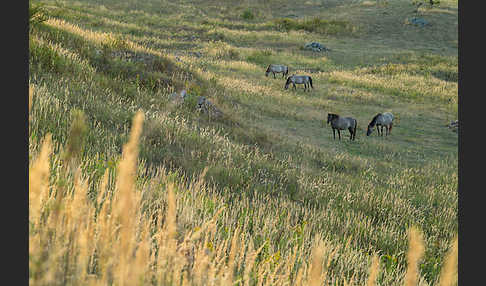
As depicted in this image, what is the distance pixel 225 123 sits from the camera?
1259 cm

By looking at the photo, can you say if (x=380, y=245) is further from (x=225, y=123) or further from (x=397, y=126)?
(x=397, y=126)

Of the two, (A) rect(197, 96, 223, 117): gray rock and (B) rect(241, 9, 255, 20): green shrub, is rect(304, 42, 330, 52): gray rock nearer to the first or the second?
(B) rect(241, 9, 255, 20): green shrub

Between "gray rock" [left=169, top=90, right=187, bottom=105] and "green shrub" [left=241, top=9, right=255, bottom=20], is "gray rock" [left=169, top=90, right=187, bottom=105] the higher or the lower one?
the lower one

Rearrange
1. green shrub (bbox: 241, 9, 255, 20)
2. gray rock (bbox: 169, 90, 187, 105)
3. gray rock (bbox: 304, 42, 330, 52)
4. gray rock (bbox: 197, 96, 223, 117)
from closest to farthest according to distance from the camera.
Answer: gray rock (bbox: 169, 90, 187, 105) < gray rock (bbox: 197, 96, 223, 117) < gray rock (bbox: 304, 42, 330, 52) < green shrub (bbox: 241, 9, 255, 20)

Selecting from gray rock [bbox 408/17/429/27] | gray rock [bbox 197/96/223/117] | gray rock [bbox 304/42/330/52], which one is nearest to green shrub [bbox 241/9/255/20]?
gray rock [bbox 304/42/330/52]

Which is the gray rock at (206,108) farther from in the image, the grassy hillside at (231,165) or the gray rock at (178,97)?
the gray rock at (178,97)

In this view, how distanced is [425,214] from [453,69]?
102 feet

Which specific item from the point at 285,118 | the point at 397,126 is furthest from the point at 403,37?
the point at 285,118

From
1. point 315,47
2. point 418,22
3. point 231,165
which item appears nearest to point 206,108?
point 231,165

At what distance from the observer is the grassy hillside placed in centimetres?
191

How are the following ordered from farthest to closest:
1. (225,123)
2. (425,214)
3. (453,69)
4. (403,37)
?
1. (403,37)
2. (453,69)
3. (225,123)
4. (425,214)

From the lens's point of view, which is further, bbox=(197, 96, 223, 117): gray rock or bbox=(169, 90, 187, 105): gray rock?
bbox=(197, 96, 223, 117): gray rock

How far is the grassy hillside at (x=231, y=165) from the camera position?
6.28 ft

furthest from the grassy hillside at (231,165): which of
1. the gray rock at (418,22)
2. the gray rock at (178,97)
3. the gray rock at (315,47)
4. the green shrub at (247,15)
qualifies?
the green shrub at (247,15)
